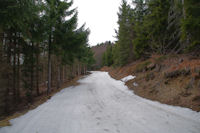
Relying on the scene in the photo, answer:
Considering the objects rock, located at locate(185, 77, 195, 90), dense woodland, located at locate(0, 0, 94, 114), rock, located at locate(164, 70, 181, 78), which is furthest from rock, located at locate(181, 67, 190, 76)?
dense woodland, located at locate(0, 0, 94, 114)

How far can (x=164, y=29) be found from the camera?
1202cm

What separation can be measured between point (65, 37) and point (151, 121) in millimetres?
10099

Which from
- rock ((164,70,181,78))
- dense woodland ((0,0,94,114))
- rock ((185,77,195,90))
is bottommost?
rock ((185,77,195,90))

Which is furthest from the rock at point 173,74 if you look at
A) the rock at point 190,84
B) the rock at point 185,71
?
the rock at point 190,84

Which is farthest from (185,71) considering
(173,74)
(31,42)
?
(31,42)

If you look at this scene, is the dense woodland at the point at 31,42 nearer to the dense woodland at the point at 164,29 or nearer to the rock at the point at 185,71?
the dense woodland at the point at 164,29

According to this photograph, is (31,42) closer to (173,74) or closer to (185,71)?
(173,74)

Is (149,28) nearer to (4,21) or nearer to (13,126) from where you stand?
(4,21)

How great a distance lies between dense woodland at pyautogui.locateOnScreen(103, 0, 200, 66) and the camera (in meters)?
6.38

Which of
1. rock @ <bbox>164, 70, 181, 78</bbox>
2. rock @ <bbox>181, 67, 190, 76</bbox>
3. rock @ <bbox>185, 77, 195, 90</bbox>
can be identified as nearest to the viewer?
rock @ <bbox>185, 77, 195, 90</bbox>

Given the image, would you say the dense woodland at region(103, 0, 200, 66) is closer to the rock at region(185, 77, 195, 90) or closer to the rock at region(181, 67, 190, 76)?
the rock at region(181, 67, 190, 76)

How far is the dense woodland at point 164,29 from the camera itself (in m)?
6.38

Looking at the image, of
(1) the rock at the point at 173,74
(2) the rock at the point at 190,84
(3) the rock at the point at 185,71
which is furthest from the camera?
(1) the rock at the point at 173,74

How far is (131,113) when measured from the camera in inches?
165
